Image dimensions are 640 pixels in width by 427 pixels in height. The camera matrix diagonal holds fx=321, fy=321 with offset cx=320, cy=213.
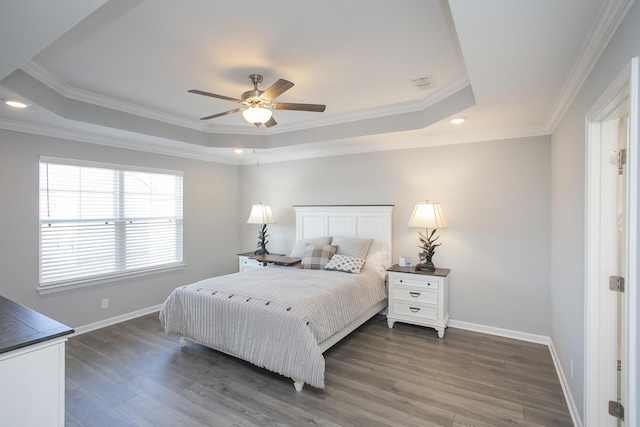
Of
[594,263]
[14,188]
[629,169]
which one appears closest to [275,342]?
[594,263]

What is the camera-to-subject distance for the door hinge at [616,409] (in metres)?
A: 1.85

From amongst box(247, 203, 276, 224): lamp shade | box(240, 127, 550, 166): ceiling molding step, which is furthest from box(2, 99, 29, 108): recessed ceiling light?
box(247, 203, 276, 224): lamp shade

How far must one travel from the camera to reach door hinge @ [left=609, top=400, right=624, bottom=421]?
6.08ft

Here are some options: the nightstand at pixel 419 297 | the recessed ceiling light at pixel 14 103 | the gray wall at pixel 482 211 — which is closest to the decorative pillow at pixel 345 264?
the nightstand at pixel 419 297

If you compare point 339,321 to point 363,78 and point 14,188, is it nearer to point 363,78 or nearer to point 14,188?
point 363,78

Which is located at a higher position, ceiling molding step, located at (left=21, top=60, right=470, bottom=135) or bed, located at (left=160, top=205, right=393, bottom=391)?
ceiling molding step, located at (left=21, top=60, right=470, bottom=135)

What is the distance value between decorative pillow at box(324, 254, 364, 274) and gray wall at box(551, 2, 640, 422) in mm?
2047

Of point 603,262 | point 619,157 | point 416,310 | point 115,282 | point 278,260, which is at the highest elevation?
A: point 619,157

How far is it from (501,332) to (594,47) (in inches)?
123

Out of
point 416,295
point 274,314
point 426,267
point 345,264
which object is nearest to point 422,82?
point 426,267

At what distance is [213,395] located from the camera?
259 cm

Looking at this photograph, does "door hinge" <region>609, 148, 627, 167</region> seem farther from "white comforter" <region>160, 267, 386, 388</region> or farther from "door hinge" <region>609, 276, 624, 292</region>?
"white comforter" <region>160, 267, 386, 388</region>

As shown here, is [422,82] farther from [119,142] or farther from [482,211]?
[119,142]

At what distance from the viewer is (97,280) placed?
402cm
